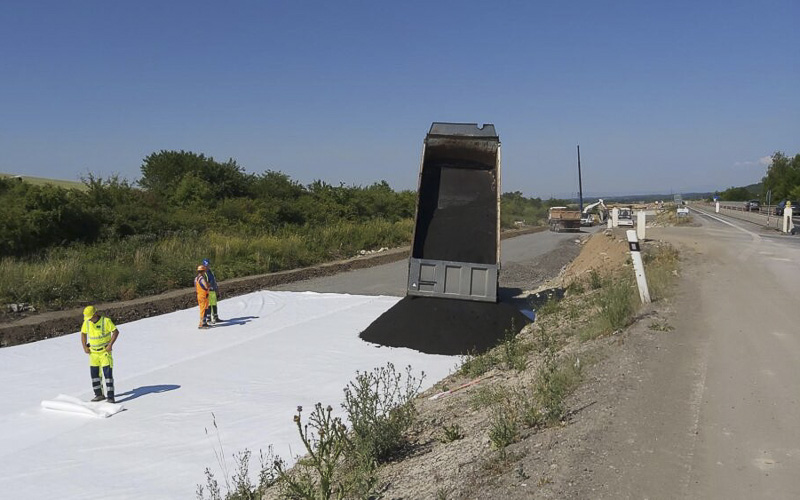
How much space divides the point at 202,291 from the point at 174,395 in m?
4.45

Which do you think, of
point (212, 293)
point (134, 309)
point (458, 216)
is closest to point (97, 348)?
point (212, 293)

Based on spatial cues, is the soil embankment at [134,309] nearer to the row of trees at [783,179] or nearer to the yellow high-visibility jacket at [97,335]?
the yellow high-visibility jacket at [97,335]

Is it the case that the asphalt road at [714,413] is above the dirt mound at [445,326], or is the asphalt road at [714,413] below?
above

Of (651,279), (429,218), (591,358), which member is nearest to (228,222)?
(429,218)

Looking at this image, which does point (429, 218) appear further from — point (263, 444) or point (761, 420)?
point (761, 420)

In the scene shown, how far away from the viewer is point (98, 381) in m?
Result: 8.04

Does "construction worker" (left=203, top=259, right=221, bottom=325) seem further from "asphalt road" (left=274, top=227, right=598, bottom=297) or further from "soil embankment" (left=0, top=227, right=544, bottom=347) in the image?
"asphalt road" (left=274, top=227, right=598, bottom=297)

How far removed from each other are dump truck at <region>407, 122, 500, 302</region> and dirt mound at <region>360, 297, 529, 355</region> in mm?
392

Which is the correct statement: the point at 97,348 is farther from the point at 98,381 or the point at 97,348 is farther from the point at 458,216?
the point at 458,216

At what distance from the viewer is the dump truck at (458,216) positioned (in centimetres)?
1235

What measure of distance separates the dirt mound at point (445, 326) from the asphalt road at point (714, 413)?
306 centimetres

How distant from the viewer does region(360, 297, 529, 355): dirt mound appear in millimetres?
10789

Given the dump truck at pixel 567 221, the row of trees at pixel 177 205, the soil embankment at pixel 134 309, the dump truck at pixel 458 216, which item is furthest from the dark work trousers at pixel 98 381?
the dump truck at pixel 567 221

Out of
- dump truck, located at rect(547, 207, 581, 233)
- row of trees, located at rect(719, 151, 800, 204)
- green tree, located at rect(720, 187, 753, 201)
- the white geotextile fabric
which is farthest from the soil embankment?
green tree, located at rect(720, 187, 753, 201)
